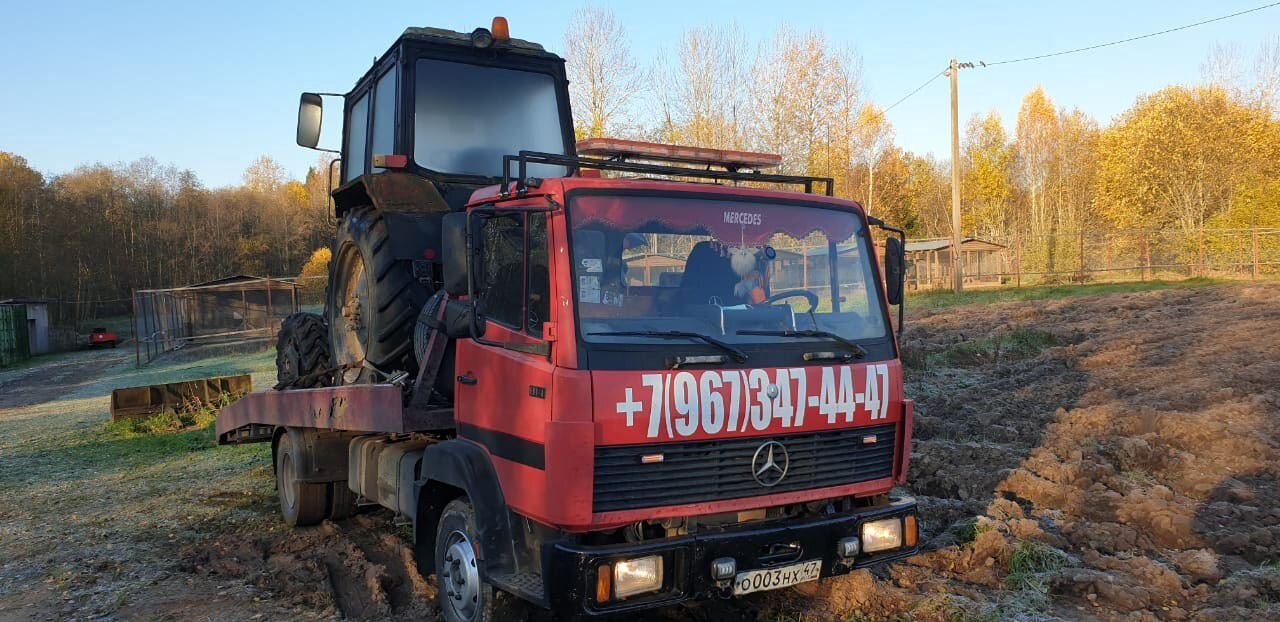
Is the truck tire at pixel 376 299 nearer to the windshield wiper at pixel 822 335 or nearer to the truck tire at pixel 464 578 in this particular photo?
the truck tire at pixel 464 578

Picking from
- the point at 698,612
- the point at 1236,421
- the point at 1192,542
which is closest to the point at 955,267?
the point at 1236,421

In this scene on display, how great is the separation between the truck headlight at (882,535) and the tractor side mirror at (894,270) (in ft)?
3.70

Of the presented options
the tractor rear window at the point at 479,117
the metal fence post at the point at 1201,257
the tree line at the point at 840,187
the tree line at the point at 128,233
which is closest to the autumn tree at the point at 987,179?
the tree line at the point at 840,187

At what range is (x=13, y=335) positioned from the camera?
113 feet

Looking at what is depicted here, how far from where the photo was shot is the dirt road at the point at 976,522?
4.83m

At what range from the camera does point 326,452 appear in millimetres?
6707

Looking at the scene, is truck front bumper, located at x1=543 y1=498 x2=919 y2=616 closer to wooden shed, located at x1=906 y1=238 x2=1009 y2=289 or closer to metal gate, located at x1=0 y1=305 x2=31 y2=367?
wooden shed, located at x1=906 y1=238 x2=1009 y2=289

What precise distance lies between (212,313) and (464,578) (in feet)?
97.8

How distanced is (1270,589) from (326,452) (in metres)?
5.87

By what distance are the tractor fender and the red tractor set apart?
10mm

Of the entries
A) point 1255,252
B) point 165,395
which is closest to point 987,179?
point 1255,252

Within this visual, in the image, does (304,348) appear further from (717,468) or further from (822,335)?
(822,335)

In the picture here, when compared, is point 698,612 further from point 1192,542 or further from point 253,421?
point 253,421

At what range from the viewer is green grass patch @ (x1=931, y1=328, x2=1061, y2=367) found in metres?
13.4
